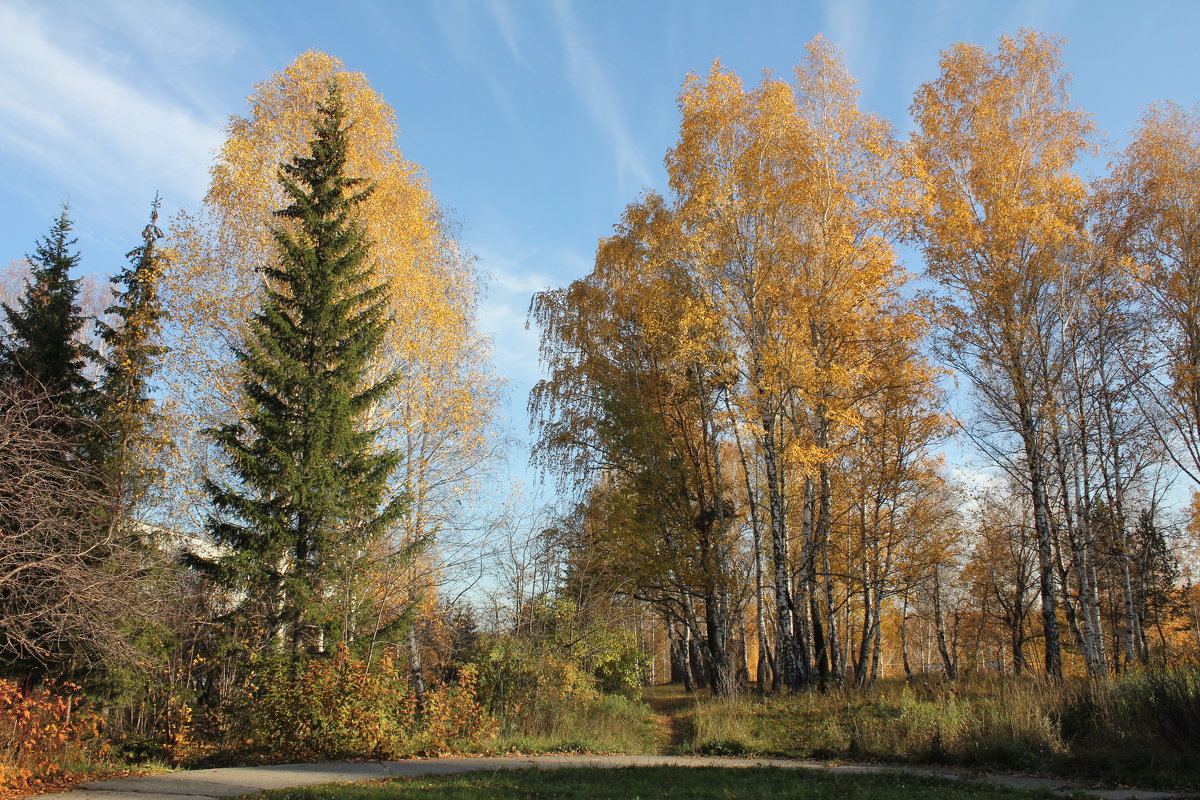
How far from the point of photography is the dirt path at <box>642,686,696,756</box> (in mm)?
12418

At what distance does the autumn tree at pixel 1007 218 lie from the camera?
14562mm

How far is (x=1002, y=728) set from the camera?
370 inches

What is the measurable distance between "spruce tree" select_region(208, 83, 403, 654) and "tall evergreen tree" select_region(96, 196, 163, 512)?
5.28 feet

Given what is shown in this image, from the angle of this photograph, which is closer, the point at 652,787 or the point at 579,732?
the point at 652,787

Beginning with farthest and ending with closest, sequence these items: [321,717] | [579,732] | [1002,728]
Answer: [579,732] < [321,717] < [1002,728]

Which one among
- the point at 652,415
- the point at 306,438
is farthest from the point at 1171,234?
the point at 306,438

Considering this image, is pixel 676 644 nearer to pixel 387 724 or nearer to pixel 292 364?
pixel 387 724

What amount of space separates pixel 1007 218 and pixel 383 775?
50.1ft

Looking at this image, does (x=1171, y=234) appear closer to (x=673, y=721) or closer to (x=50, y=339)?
(x=673, y=721)

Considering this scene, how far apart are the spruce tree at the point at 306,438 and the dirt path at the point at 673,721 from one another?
6.34 metres

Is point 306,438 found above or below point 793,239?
below

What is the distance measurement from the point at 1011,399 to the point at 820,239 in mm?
5704

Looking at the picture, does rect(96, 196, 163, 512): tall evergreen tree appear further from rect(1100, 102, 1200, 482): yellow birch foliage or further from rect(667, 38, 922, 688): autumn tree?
rect(1100, 102, 1200, 482): yellow birch foliage

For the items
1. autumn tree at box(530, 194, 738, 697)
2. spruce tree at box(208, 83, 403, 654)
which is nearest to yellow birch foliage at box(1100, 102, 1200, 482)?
autumn tree at box(530, 194, 738, 697)
